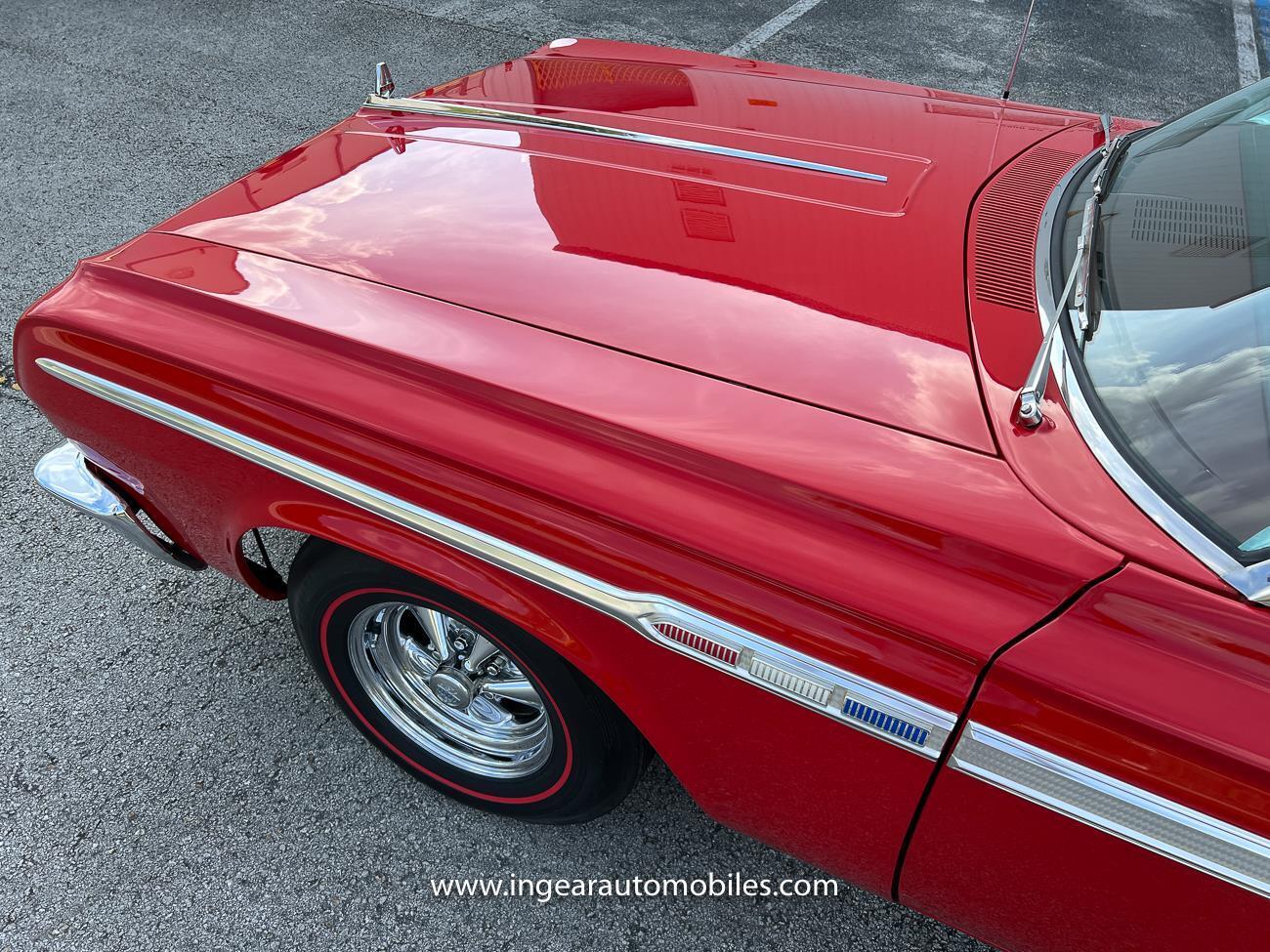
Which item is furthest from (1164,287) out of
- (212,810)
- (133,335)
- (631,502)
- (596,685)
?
(212,810)

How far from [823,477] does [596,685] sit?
54cm

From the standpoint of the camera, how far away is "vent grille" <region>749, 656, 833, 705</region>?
1.30 meters

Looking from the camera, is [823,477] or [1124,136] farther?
[1124,136]

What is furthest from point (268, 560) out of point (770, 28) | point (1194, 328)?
point (770, 28)

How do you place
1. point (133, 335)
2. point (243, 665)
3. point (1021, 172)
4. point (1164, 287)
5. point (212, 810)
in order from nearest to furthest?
point (1164, 287) < point (133, 335) < point (1021, 172) < point (212, 810) < point (243, 665)

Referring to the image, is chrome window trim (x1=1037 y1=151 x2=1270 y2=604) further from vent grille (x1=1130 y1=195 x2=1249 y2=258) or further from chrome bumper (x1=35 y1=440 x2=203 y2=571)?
chrome bumper (x1=35 y1=440 x2=203 y2=571)

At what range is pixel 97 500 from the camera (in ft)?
6.59

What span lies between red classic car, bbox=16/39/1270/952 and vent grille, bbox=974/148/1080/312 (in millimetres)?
11

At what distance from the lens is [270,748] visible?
2.18 m

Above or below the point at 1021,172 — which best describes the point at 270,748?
below

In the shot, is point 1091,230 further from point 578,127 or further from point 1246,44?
point 1246,44

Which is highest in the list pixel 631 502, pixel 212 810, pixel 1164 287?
pixel 1164 287

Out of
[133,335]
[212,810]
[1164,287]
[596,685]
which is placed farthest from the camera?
[212,810]

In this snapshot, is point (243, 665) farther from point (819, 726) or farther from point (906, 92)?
point (906, 92)
